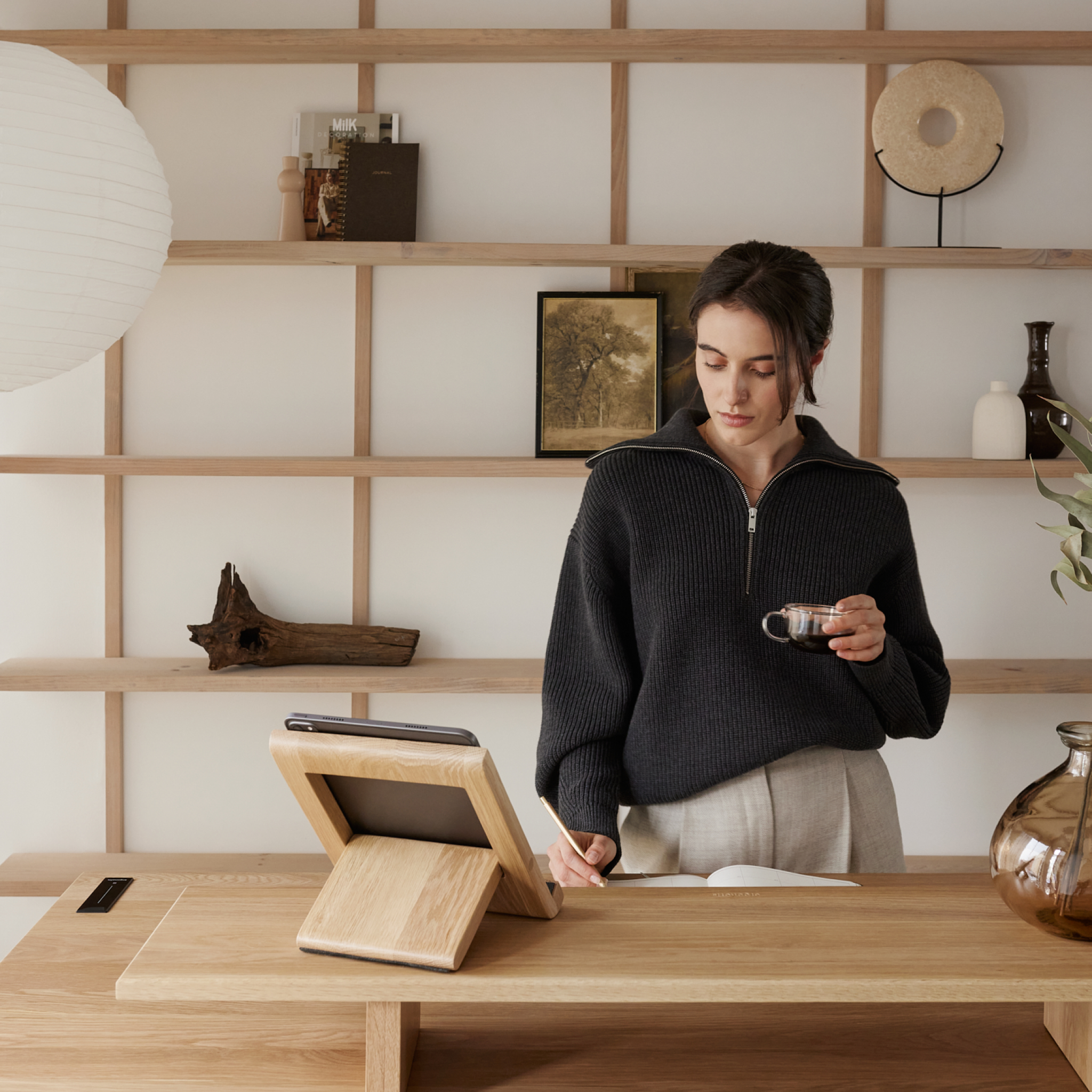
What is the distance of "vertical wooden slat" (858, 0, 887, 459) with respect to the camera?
8.47 ft

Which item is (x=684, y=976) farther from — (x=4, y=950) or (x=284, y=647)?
(x=4, y=950)

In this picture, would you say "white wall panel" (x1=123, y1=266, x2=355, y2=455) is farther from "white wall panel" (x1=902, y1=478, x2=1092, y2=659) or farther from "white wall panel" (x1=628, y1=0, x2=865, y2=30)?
"white wall panel" (x1=902, y1=478, x2=1092, y2=659)

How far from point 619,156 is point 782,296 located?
133 cm

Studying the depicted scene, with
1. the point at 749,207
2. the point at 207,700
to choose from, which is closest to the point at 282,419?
the point at 207,700

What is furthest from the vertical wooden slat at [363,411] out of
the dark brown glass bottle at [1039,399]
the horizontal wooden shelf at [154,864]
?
the dark brown glass bottle at [1039,399]

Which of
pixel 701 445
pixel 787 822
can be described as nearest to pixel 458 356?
pixel 701 445

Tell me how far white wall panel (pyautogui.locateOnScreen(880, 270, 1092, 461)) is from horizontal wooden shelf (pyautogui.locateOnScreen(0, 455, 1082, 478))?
0.71 feet

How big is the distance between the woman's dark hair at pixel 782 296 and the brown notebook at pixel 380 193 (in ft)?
4.12

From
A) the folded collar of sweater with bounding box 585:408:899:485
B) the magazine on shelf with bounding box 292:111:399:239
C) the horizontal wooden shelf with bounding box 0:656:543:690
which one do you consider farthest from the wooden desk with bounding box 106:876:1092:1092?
the magazine on shelf with bounding box 292:111:399:239

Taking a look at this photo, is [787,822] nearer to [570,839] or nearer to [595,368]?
[570,839]

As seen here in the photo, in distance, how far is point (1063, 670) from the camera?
2.50 metres

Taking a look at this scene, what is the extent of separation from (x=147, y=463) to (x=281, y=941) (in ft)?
5.80

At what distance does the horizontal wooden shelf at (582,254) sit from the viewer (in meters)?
2.40

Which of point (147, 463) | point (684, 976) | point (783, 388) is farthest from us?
point (147, 463)
